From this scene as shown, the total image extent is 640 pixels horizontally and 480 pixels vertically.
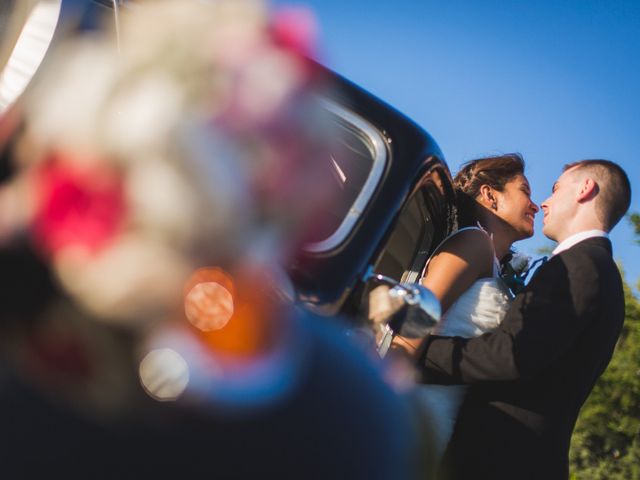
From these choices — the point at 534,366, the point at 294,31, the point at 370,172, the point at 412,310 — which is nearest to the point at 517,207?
the point at 534,366

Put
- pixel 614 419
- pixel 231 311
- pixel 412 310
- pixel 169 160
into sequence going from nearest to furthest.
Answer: pixel 169 160
pixel 231 311
pixel 412 310
pixel 614 419

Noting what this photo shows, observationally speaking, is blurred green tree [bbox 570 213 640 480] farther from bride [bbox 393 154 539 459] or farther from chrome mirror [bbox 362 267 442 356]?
chrome mirror [bbox 362 267 442 356]

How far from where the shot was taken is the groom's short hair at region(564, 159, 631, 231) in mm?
2533

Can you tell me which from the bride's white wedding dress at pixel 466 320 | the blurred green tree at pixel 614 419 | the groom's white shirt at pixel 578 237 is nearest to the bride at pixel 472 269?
the bride's white wedding dress at pixel 466 320

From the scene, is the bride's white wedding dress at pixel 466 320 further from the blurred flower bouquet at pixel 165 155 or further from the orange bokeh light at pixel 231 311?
the blurred flower bouquet at pixel 165 155

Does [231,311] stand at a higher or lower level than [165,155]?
lower

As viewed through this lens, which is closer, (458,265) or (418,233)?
(458,265)

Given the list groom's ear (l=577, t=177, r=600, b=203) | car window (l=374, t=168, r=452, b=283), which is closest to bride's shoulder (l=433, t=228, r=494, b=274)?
car window (l=374, t=168, r=452, b=283)

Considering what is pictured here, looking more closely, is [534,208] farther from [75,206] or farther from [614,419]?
[614,419]

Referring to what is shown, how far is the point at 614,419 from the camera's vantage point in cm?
1341

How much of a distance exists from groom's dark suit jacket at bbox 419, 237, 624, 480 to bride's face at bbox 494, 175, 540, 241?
510 mm

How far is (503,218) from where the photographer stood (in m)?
2.79

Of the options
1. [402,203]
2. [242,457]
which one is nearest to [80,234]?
[242,457]

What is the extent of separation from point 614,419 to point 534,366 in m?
13.3
